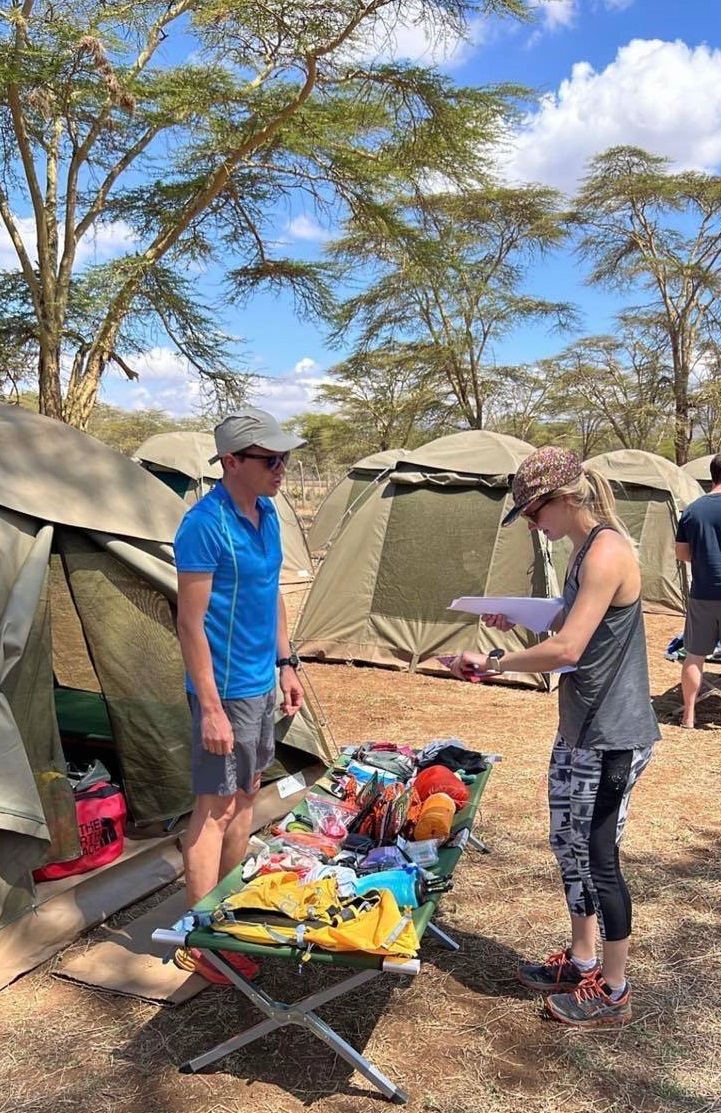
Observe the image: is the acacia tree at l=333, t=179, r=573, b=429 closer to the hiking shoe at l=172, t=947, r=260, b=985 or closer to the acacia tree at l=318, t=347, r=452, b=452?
the acacia tree at l=318, t=347, r=452, b=452

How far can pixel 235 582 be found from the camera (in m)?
2.67

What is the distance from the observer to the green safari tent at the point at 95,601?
328 cm

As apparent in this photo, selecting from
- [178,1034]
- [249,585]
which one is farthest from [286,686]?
[178,1034]

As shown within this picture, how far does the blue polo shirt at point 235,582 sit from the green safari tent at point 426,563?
15.1ft

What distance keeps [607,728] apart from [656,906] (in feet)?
4.68

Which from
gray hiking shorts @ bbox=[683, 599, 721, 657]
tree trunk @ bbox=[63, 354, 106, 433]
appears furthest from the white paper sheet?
tree trunk @ bbox=[63, 354, 106, 433]

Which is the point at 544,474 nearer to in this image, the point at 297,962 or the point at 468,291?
the point at 297,962

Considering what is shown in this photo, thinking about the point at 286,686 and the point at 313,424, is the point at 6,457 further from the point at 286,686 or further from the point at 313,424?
the point at 313,424

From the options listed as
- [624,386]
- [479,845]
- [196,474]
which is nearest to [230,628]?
[479,845]

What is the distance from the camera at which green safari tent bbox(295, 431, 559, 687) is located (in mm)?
7309

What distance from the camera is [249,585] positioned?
8.89 ft

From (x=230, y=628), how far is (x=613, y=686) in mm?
1162

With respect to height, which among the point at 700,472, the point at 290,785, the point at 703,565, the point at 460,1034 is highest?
the point at 700,472

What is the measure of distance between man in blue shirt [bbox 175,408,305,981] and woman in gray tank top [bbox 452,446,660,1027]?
0.69 meters
